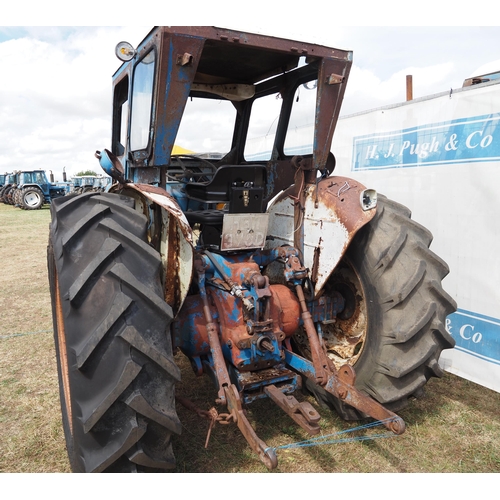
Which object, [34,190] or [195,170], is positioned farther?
[34,190]

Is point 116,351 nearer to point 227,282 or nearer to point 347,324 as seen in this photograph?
point 227,282

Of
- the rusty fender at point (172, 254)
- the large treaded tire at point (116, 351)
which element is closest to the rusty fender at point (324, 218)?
the rusty fender at point (172, 254)

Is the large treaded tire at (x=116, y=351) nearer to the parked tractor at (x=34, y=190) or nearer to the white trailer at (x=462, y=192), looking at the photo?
the white trailer at (x=462, y=192)

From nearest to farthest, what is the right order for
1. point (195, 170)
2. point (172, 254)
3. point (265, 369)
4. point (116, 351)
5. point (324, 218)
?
point (116, 351)
point (172, 254)
point (265, 369)
point (324, 218)
point (195, 170)

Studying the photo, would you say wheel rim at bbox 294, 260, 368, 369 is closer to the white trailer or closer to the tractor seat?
the tractor seat

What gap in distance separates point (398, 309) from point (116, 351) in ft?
5.37

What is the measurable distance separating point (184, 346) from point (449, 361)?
2762 millimetres

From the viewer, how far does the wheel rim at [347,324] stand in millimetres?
2912

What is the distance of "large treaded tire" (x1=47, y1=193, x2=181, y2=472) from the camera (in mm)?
1832

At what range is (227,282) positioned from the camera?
8.66ft

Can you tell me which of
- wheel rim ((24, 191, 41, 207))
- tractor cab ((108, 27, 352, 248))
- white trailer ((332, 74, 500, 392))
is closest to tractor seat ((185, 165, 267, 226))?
tractor cab ((108, 27, 352, 248))

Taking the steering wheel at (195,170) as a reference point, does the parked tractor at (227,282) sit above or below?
below

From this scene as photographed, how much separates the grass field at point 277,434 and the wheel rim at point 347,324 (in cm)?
48

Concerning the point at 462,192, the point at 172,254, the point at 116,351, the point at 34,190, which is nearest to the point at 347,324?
the point at 172,254
